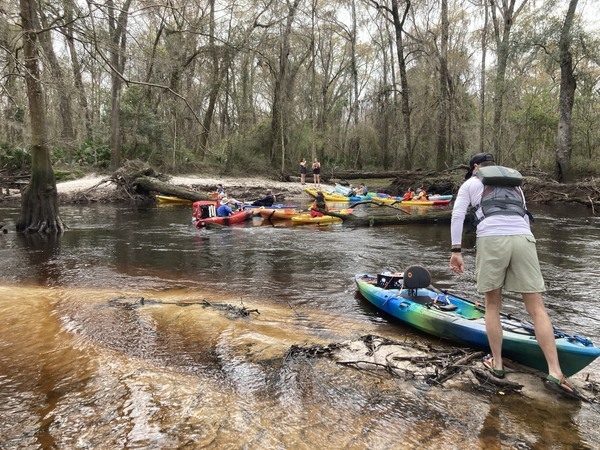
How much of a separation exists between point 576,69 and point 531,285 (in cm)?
2126

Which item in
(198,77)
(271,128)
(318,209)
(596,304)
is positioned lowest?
(596,304)

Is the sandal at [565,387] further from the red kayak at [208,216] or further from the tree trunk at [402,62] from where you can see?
the tree trunk at [402,62]

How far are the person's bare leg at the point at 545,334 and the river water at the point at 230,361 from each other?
247mm

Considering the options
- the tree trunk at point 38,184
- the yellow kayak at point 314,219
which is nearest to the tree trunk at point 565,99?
the yellow kayak at point 314,219

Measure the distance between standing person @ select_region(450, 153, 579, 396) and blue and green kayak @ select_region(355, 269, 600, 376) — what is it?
0.22m

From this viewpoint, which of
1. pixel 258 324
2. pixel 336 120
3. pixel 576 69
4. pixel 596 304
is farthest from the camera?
pixel 336 120

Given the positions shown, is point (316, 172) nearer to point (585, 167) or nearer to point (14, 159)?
point (585, 167)

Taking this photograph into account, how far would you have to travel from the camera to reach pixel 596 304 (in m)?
5.94

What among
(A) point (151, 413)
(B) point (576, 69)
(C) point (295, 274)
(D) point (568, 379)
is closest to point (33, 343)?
(A) point (151, 413)

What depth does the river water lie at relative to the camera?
2.85 meters

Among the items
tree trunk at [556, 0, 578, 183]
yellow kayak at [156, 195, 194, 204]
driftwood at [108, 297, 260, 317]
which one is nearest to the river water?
driftwood at [108, 297, 260, 317]

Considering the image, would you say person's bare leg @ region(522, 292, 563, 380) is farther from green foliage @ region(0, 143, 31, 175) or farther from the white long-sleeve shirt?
green foliage @ region(0, 143, 31, 175)

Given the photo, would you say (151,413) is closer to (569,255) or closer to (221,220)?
(569,255)

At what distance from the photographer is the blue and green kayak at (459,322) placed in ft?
11.3
